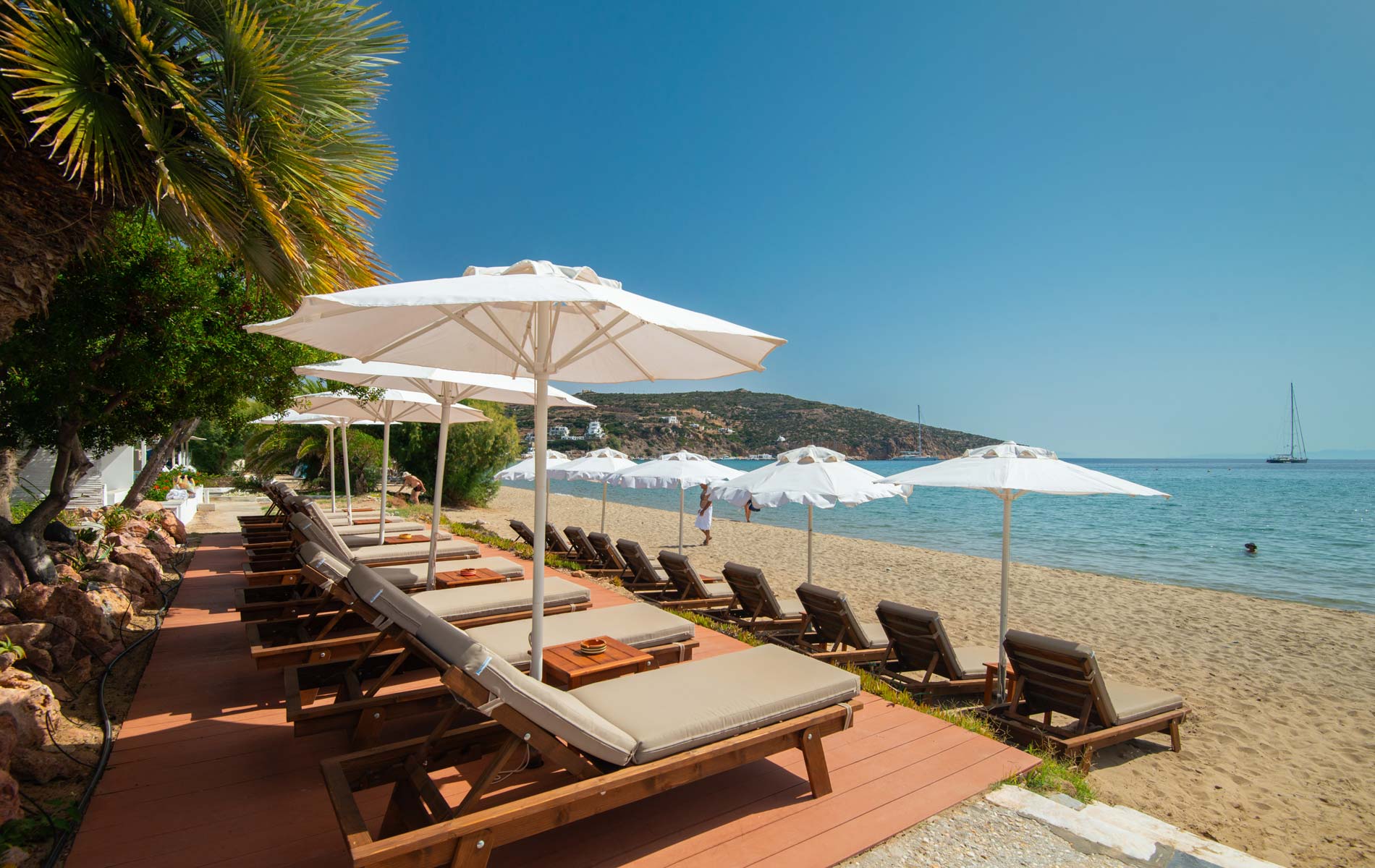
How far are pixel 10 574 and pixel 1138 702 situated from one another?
28.8 ft

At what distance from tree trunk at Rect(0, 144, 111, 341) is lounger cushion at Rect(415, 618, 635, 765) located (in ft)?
8.79

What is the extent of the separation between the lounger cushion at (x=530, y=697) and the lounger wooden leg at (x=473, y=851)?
0.37m

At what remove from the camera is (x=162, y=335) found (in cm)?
490

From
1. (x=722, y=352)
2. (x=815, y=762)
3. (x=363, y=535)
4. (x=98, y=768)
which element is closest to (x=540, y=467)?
(x=722, y=352)

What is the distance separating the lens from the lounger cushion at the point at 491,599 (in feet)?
15.8

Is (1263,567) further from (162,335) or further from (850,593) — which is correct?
(162,335)

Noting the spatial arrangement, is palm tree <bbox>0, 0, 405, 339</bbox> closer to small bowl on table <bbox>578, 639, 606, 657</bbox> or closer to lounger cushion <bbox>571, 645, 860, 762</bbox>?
small bowl on table <bbox>578, 639, 606, 657</bbox>

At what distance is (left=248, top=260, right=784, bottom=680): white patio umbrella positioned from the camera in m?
2.61

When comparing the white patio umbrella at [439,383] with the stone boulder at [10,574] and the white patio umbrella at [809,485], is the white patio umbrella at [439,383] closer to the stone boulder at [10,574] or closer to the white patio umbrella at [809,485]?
the white patio umbrella at [809,485]

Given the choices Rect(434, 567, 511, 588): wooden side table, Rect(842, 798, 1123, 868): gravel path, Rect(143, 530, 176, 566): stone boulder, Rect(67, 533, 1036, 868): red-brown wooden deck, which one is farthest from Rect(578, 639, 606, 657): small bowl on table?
A: Rect(143, 530, 176, 566): stone boulder

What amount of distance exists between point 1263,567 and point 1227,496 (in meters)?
41.5

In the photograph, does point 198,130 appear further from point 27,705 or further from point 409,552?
point 409,552

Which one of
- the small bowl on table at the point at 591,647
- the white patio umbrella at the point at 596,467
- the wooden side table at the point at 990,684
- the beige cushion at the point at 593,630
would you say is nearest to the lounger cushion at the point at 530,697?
the small bowl on table at the point at 591,647

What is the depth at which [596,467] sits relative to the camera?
12.5 metres
